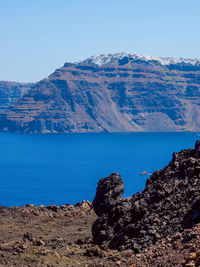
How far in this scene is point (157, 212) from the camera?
25.2 metres

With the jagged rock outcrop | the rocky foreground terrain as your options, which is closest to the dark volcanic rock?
the rocky foreground terrain

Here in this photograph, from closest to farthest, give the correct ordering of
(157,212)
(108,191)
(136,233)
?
(136,233) < (157,212) < (108,191)

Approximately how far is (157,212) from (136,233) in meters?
1.67

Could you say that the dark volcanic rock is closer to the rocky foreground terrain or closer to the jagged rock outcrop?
the rocky foreground terrain

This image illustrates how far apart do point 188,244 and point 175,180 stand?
23.6 feet

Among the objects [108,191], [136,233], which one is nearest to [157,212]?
[136,233]

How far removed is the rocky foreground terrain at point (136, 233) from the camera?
21.1m

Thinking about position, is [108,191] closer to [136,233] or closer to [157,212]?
[157,212]

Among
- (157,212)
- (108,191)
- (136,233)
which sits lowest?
(136,233)

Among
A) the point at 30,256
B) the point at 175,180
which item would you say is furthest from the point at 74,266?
the point at 175,180

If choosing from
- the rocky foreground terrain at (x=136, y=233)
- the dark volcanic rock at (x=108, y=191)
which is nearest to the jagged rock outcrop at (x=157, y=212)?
the rocky foreground terrain at (x=136, y=233)

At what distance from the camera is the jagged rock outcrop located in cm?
2378

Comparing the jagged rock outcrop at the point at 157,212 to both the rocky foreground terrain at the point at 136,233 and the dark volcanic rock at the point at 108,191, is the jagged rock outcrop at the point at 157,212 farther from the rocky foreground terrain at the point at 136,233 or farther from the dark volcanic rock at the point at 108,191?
the dark volcanic rock at the point at 108,191

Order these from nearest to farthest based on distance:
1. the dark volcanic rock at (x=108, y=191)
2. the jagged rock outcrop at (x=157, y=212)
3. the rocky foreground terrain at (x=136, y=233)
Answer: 1. the rocky foreground terrain at (x=136, y=233)
2. the jagged rock outcrop at (x=157, y=212)
3. the dark volcanic rock at (x=108, y=191)
